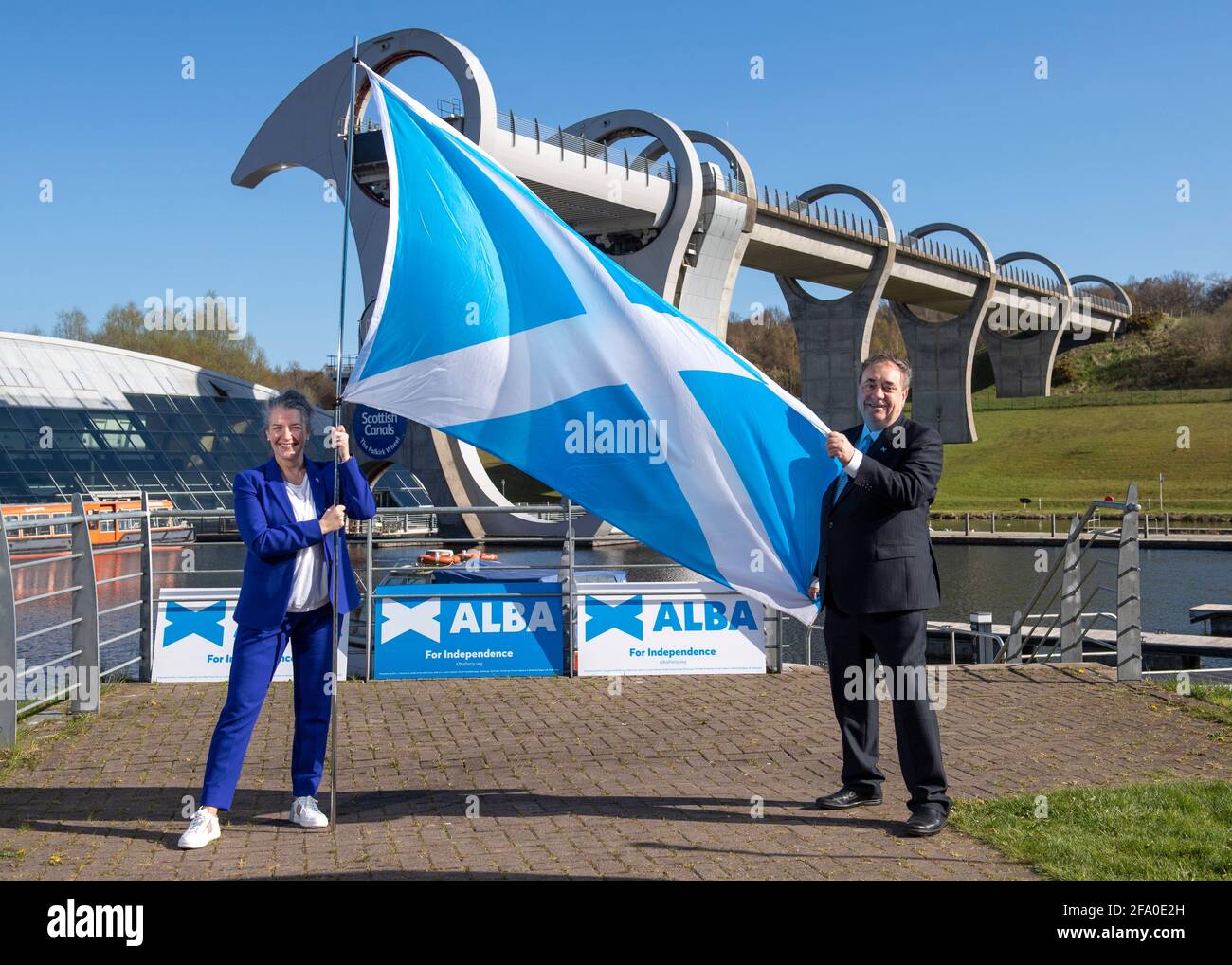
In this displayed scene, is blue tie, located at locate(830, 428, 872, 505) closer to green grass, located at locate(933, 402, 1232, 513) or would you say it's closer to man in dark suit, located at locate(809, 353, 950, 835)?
man in dark suit, located at locate(809, 353, 950, 835)

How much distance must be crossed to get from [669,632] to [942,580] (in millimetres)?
24796

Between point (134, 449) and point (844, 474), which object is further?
point (134, 449)

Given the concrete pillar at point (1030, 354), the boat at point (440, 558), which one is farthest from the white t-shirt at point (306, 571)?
the concrete pillar at point (1030, 354)

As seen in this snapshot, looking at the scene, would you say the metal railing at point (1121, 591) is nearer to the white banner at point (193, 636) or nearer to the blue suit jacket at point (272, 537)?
Answer: the blue suit jacket at point (272, 537)

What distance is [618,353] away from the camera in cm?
616

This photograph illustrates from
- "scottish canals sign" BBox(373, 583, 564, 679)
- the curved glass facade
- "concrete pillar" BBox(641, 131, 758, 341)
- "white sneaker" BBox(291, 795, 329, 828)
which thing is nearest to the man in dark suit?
"white sneaker" BBox(291, 795, 329, 828)

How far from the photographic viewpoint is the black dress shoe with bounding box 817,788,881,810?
6.50 meters

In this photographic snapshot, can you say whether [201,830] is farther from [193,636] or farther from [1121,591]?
[1121,591]

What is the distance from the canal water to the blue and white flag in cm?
755

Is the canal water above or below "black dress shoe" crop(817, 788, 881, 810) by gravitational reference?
below

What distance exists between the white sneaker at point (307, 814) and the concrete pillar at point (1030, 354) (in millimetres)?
103876

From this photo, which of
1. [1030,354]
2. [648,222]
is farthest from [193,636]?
[1030,354]

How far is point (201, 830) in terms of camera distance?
5.81 meters

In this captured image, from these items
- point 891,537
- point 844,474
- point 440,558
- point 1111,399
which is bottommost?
point 440,558
